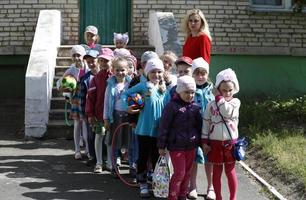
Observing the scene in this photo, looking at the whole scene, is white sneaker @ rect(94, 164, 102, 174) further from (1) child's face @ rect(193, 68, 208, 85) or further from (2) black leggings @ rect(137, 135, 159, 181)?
(1) child's face @ rect(193, 68, 208, 85)

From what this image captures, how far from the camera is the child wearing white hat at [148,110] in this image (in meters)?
5.88

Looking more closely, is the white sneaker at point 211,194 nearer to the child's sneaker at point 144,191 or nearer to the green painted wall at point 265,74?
the child's sneaker at point 144,191

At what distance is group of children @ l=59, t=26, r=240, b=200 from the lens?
5523 mm

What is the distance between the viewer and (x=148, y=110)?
5914 millimetres

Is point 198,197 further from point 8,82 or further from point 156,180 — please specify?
point 8,82

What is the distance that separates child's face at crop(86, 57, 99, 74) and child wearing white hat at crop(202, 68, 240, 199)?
76.9 inches

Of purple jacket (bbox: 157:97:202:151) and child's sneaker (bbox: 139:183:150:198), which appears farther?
child's sneaker (bbox: 139:183:150:198)

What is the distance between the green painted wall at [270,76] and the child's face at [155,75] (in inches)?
249

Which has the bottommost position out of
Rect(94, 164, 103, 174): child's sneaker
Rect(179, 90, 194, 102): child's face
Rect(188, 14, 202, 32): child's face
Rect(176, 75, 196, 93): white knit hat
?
Rect(94, 164, 103, 174): child's sneaker

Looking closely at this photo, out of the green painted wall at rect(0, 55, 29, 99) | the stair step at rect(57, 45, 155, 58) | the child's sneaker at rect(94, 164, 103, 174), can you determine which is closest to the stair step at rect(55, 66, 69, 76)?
the stair step at rect(57, 45, 155, 58)

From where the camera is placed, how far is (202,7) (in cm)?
1175

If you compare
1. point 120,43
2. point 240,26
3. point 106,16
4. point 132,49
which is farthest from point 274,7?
point 120,43

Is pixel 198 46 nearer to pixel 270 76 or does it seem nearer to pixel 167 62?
pixel 167 62

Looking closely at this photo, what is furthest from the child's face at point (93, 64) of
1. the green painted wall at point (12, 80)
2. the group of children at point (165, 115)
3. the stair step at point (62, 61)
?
the green painted wall at point (12, 80)
